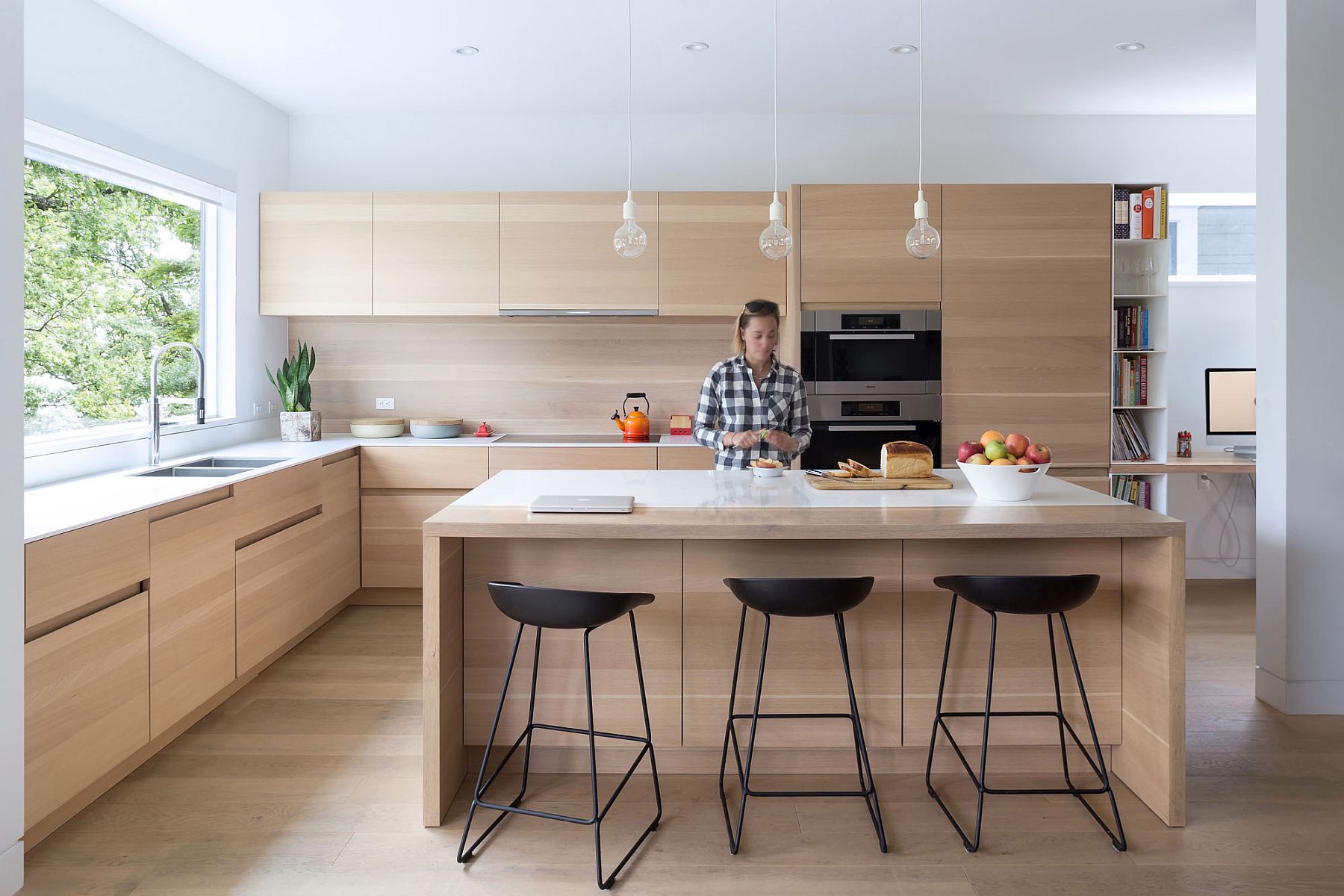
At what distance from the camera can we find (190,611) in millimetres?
3010

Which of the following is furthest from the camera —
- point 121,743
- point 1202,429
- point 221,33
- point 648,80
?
point 1202,429

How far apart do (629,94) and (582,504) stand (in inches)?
117

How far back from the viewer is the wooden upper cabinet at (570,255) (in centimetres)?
486

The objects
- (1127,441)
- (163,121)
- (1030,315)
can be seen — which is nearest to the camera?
(163,121)

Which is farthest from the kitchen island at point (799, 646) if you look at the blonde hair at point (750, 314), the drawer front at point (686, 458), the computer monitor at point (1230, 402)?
the computer monitor at point (1230, 402)

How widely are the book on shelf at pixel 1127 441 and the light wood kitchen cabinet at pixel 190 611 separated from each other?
4176 millimetres

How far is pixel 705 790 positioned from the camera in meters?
2.68

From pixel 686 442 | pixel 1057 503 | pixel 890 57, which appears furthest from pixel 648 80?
pixel 1057 503

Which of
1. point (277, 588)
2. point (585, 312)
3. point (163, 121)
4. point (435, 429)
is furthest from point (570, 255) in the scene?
point (277, 588)

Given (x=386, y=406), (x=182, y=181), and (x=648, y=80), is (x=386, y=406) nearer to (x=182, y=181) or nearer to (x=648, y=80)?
(x=182, y=181)

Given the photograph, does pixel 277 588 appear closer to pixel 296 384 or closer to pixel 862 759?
pixel 296 384

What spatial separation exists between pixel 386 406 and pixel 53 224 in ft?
6.85

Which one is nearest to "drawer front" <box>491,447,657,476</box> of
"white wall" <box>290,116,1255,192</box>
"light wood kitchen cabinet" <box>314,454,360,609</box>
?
"light wood kitchen cabinet" <box>314,454,360,609</box>

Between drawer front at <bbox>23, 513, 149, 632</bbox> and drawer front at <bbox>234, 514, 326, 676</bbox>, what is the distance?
0.72 metres
